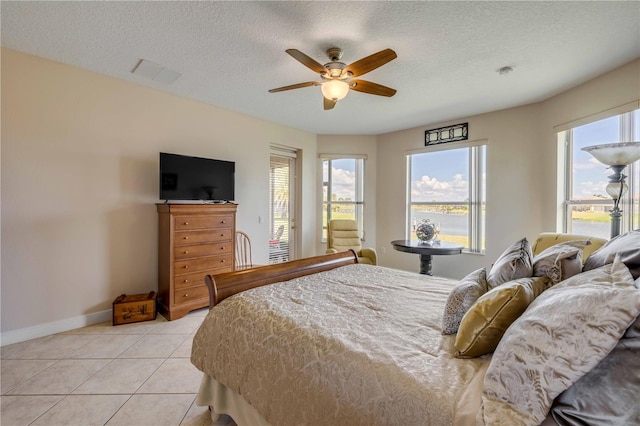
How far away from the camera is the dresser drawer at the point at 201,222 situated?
3043 mm

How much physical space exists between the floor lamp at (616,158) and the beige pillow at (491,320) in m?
2.08

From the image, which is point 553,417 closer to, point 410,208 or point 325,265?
point 325,265

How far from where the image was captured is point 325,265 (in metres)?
2.50

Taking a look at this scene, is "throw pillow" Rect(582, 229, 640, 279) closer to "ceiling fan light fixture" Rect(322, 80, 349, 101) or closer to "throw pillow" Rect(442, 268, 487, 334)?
"throw pillow" Rect(442, 268, 487, 334)

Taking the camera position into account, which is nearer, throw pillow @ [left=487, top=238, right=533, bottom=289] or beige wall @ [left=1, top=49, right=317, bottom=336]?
throw pillow @ [left=487, top=238, right=533, bottom=289]

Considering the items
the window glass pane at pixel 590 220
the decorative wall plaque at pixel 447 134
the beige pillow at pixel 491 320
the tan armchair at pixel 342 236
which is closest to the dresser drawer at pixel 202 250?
the tan armchair at pixel 342 236

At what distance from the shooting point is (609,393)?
73cm

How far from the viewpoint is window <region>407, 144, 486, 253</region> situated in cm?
429

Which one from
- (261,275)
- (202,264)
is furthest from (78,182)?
(261,275)

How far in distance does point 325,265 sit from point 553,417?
72.8 inches

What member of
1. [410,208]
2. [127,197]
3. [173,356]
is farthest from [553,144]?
[127,197]

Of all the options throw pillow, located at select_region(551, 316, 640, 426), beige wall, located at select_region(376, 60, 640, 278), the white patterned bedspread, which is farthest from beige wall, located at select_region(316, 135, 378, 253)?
throw pillow, located at select_region(551, 316, 640, 426)

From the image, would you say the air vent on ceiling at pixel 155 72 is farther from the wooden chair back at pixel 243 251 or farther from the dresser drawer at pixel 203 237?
the wooden chair back at pixel 243 251

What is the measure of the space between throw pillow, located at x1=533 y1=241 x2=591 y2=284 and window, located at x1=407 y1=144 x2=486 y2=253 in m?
3.13
